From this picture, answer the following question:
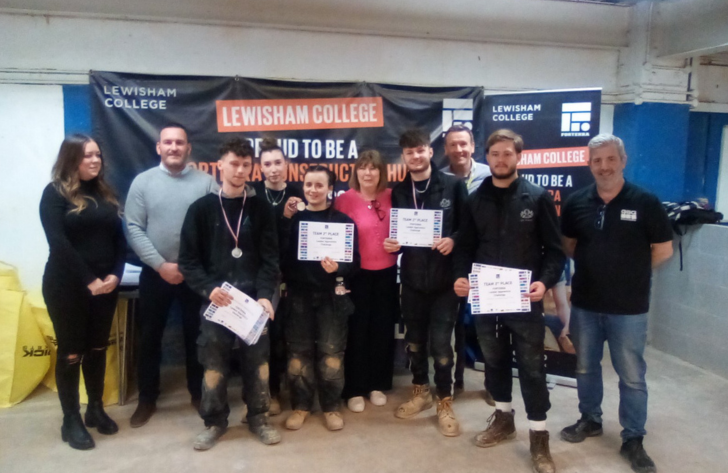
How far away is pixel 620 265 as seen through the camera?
2.48 m

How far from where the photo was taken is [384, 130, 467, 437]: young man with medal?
9.04 feet

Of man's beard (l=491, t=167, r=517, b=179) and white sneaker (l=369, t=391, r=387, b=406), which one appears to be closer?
man's beard (l=491, t=167, r=517, b=179)

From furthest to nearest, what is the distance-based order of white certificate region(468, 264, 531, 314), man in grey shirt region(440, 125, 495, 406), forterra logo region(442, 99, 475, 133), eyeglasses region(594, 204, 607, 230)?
1. forterra logo region(442, 99, 475, 133)
2. man in grey shirt region(440, 125, 495, 406)
3. eyeglasses region(594, 204, 607, 230)
4. white certificate region(468, 264, 531, 314)

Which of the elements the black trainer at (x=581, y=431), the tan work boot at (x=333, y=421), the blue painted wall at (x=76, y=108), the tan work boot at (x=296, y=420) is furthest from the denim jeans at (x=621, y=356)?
the blue painted wall at (x=76, y=108)

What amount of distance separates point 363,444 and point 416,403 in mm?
468

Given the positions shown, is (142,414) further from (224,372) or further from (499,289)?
(499,289)

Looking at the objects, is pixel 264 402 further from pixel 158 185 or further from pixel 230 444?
pixel 158 185

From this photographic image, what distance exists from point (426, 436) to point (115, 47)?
3323mm

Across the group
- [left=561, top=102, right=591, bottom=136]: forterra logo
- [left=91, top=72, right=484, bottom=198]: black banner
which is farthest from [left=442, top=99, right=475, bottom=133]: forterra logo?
[left=561, top=102, right=591, bottom=136]: forterra logo

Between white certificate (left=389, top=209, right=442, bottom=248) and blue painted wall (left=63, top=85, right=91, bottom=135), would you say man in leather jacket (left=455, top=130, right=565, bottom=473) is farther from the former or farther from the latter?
blue painted wall (left=63, top=85, right=91, bottom=135)

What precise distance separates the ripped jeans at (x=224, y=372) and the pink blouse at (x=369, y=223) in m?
0.72

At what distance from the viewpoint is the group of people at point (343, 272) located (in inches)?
97.4

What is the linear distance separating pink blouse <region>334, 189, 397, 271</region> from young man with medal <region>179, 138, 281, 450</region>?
478 millimetres

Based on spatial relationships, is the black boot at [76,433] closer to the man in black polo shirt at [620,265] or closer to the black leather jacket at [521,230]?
the black leather jacket at [521,230]
